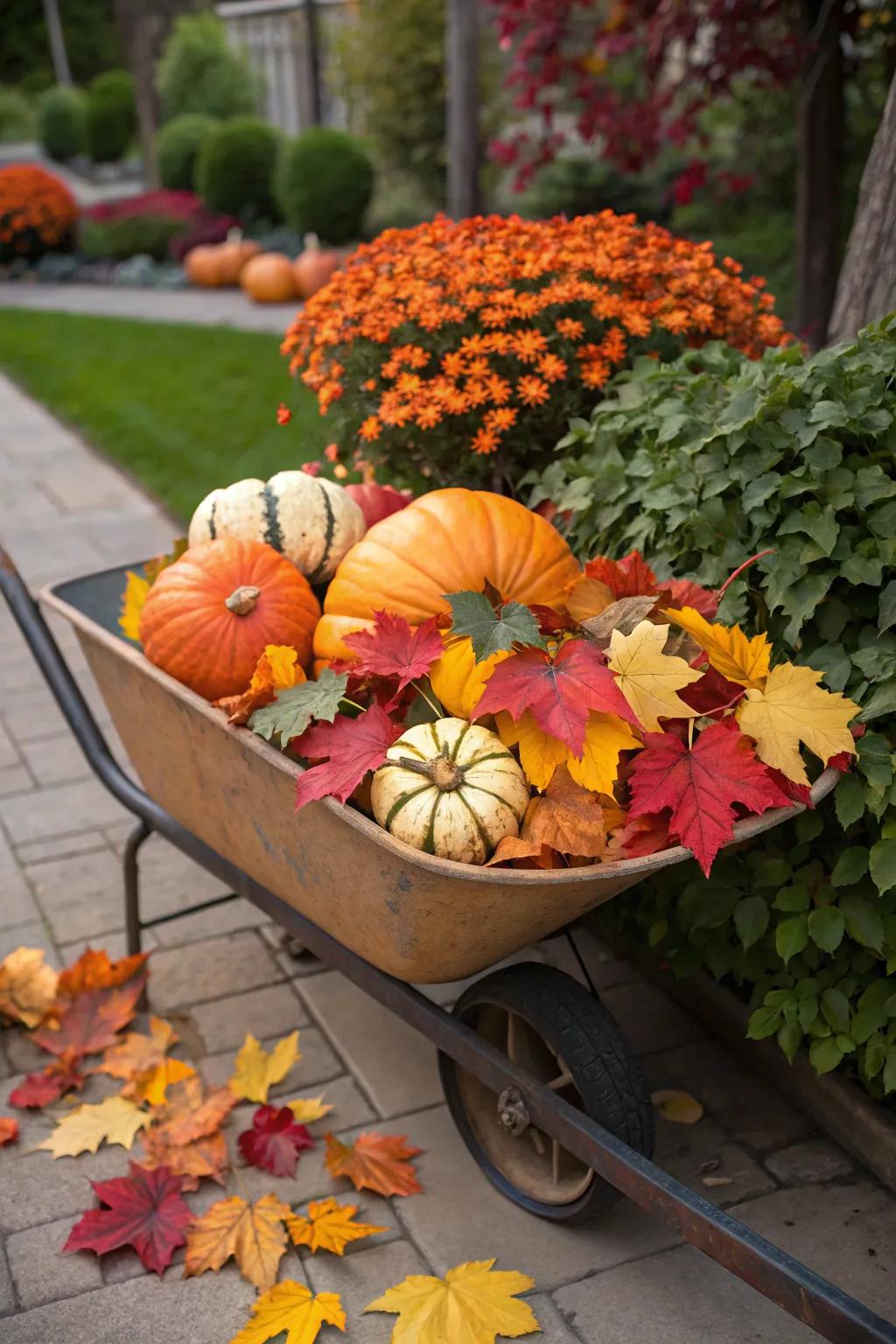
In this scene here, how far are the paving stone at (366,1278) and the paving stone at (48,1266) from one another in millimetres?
338

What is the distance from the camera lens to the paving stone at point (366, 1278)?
1.90 m

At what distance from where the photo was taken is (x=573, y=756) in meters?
1.70

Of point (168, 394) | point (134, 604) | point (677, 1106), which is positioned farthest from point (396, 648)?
point (168, 394)

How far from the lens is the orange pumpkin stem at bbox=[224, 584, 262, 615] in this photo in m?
2.03

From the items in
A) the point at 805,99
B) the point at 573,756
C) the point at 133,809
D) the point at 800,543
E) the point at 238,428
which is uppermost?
the point at 805,99

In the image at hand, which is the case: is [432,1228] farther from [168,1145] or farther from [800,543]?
[800,543]

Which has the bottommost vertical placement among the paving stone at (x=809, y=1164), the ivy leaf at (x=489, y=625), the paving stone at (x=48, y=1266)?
the paving stone at (x=809, y=1164)

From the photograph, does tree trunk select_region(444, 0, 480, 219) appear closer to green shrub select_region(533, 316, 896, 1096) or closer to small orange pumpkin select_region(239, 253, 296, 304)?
small orange pumpkin select_region(239, 253, 296, 304)

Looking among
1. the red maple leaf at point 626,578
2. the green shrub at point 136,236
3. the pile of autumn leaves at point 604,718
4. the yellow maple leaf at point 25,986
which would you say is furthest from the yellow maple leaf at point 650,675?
the green shrub at point 136,236

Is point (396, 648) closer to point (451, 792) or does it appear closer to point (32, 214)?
point (451, 792)

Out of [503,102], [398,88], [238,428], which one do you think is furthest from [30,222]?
[238,428]

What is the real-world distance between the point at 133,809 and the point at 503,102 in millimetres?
10324

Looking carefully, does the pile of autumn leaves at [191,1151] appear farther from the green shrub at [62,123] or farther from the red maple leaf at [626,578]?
the green shrub at [62,123]

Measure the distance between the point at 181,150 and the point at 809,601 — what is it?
14.2 m
